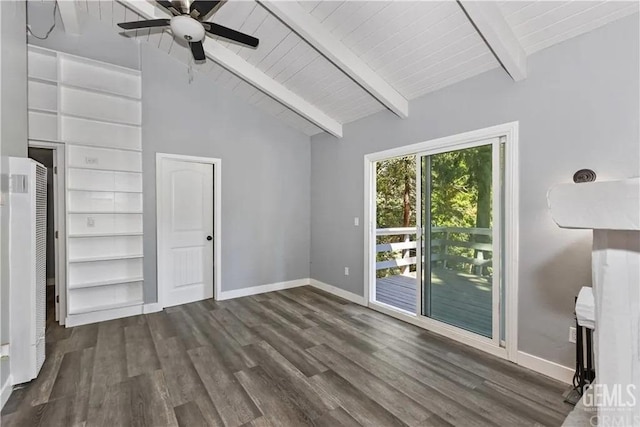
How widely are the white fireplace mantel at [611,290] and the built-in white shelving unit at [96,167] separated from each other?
13.6 feet

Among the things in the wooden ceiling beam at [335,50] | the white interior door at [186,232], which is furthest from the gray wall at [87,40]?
the wooden ceiling beam at [335,50]

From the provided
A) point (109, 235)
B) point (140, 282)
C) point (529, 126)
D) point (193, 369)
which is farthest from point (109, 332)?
point (529, 126)

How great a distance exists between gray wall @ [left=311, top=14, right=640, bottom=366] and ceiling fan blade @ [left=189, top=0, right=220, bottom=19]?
A: 2233 mm

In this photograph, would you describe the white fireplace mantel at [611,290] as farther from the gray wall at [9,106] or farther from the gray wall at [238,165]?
the gray wall at [238,165]

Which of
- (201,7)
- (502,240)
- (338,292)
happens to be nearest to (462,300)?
(502,240)

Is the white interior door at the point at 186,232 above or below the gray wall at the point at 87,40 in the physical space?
below

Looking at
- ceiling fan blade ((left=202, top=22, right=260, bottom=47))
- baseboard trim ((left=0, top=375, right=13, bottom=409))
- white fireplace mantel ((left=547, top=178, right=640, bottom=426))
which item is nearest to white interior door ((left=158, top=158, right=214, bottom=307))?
baseboard trim ((left=0, top=375, right=13, bottom=409))

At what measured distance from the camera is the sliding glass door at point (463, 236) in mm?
2723

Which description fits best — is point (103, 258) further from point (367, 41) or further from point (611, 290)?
point (611, 290)

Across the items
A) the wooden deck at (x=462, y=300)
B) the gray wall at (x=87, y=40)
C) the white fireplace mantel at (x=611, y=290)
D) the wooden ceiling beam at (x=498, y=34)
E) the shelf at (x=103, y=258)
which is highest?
the gray wall at (x=87, y=40)

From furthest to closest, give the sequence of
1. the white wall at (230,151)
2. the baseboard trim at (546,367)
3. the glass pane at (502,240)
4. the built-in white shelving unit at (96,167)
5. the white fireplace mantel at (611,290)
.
→ the white wall at (230,151) < the built-in white shelving unit at (96,167) < the glass pane at (502,240) < the baseboard trim at (546,367) < the white fireplace mantel at (611,290)

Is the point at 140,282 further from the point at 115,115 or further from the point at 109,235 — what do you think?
the point at 115,115

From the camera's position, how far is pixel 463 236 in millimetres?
2984

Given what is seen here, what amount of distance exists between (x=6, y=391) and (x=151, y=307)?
5.68 ft
